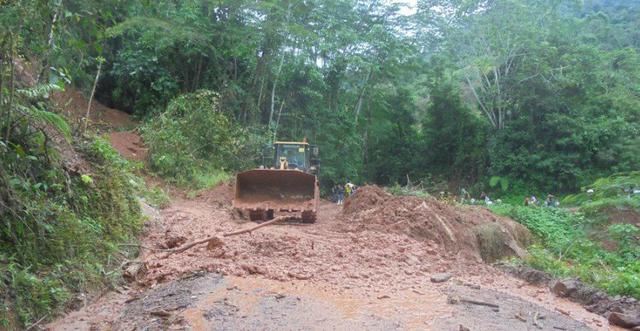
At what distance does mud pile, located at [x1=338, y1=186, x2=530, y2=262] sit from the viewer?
977cm

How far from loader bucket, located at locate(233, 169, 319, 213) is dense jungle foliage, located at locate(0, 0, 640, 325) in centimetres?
239

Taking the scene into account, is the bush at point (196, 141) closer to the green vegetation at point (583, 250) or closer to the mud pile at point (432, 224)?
the mud pile at point (432, 224)

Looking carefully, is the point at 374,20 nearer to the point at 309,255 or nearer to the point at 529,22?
the point at 529,22

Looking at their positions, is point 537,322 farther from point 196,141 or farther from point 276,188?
point 196,141

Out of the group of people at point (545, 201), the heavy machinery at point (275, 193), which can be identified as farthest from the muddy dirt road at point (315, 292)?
the group of people at point (545, 201)

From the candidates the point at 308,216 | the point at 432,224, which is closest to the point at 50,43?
the point at 308,216

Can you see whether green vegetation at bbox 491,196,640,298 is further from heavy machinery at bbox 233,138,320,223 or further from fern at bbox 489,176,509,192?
fern at bbox 489,176,509,192

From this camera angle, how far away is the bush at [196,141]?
16406 millimetres

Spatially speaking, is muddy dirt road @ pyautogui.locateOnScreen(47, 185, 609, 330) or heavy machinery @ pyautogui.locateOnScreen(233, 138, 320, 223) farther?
heavy machinery @ pyautogui.locateOnScreen(233, 138, 320, 223)

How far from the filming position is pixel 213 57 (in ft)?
69.4

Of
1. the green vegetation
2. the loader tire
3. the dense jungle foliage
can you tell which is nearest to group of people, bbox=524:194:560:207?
the dense jungle foliage

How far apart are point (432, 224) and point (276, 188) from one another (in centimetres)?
375

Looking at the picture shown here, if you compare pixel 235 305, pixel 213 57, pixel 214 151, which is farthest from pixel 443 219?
pixel 213 57

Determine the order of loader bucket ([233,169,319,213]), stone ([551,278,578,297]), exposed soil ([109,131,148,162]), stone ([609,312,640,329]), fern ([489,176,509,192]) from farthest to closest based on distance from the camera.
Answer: fern ([489,176,509,192]), exposed soil ([109,131,148,162]), loader bucket ([233,169,319,213]), stone ([551,278,578,297]), stone ([609,312,640,329])
